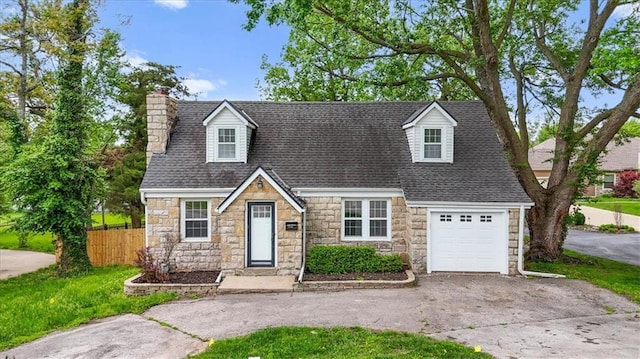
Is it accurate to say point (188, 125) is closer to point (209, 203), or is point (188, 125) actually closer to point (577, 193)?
point (209, 203)

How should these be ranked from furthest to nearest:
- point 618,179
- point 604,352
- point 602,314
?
point 618,179 → point 602,314 → point 604,352

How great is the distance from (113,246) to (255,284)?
910 centimetres

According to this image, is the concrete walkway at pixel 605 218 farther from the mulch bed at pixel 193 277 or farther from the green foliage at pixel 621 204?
the mulch bed at pixel 193 277

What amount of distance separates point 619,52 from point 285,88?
66.0 ft

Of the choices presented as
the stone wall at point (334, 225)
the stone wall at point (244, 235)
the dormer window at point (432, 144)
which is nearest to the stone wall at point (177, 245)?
the stone wall at point (244, 235)

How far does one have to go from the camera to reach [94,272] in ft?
52.2

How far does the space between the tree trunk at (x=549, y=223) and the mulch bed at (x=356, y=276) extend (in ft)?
23.6

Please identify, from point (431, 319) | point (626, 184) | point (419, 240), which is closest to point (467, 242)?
point (419, 240)

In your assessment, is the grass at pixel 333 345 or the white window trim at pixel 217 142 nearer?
the grass at pixel 333 345

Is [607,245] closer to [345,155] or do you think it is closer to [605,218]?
[605,218]

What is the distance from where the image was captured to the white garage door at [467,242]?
Result: 1335 centimetres

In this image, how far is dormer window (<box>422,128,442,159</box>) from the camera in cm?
1521

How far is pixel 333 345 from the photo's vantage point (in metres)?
7.45

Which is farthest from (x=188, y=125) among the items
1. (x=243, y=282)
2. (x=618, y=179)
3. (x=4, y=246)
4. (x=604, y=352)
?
(x=618, y=179)
